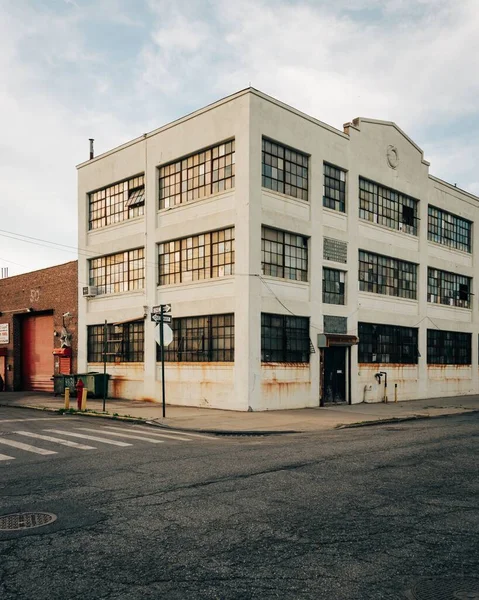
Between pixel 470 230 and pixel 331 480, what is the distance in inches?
1249

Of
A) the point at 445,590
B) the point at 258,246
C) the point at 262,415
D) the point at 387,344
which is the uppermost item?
the point at 258,246

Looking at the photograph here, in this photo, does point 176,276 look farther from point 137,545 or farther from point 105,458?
point 137,545

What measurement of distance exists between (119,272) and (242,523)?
23371 millimetres

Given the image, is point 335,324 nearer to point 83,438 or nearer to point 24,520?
point 83,438

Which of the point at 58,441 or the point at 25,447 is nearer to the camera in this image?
the point at 25,447

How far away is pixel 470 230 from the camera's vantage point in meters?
37.2

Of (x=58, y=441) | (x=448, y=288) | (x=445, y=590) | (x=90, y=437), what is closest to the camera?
(x=445, y=590)

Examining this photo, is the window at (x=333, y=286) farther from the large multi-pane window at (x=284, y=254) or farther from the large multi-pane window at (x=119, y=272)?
the large multi-pane window at (x=119, y=272)

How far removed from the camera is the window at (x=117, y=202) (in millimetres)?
27969

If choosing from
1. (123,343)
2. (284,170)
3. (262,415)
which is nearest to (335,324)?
(284,170)

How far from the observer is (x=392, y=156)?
98.6 feet

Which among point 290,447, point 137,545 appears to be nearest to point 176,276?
point 290,447

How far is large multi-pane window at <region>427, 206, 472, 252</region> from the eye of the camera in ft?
110

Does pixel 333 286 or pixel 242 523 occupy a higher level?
pixel 333 286
